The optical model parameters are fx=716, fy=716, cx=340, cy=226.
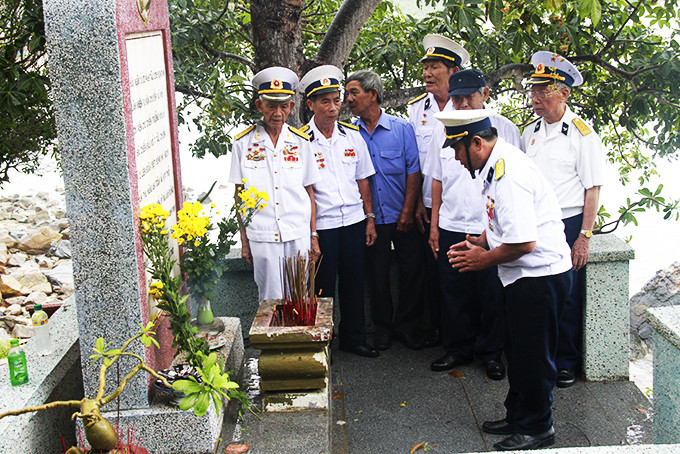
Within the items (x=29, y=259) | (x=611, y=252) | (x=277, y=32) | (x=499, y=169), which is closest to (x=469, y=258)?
(x=499, y=169)

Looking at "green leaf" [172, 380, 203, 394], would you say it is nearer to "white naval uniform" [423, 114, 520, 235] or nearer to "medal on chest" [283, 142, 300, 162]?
"medal on chest" [283, 142, 300, 162]

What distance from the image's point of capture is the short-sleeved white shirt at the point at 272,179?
4711 mm

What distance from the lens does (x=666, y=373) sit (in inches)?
150

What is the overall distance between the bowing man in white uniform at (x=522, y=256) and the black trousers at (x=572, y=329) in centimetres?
93

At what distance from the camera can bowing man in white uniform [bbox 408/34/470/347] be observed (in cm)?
504

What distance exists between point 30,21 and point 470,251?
279 centimetres

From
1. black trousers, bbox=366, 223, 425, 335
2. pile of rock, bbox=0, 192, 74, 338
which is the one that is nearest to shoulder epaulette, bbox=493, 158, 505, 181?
black trousers, bbox=366, 223, 425, 335

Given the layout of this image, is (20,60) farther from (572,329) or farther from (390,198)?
(572,329)

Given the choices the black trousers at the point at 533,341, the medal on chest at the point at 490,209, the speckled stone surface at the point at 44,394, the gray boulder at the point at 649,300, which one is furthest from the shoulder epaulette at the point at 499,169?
the gray boulder at the point at 649,300

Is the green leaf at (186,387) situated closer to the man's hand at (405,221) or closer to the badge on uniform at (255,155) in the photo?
the badge on uniform at (255,155)

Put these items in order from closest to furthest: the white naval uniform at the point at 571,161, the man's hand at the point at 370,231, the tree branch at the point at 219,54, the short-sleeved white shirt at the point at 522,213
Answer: the short-sleeved white shirt at the point at 522,213
the white naval uniform at the point at 571,161
the man's hand at the point at 370,231
the tree branch at the point at 219,54

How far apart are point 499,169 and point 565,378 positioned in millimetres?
1836

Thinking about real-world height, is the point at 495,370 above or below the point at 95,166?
below

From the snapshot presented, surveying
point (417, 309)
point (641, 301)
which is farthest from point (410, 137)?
point (641, 301)
